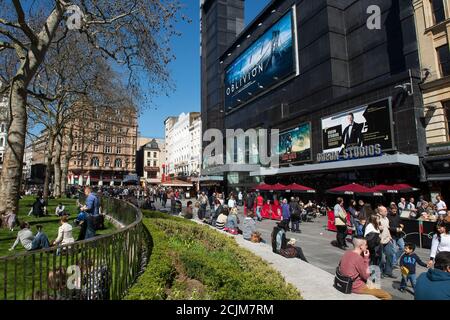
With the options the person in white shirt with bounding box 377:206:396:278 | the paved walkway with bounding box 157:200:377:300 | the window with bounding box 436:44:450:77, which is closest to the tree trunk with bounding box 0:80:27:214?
the paved walkway with bounding box 157:200:377:300

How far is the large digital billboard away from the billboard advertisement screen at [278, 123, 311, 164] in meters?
6.94

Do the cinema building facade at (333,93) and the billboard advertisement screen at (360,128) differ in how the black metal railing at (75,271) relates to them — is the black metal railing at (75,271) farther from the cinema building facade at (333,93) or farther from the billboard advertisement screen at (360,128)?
the billboard advertisement screen at (360,128)

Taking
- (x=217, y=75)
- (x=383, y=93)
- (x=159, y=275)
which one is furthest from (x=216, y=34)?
(x=159, y=275)

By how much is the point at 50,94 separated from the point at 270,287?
A: 30280 millimetres

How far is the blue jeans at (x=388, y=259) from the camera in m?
8.78

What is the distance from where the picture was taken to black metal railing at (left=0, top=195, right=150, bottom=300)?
12.7 feet

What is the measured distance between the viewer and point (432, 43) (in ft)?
63.6

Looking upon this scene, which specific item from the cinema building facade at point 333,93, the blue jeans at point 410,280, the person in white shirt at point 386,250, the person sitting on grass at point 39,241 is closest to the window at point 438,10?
the cinema building facade at point 333,93

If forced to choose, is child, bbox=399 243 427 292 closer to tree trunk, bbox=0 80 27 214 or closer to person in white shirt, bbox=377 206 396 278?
person in white shirt, bbox=377 206 396 278

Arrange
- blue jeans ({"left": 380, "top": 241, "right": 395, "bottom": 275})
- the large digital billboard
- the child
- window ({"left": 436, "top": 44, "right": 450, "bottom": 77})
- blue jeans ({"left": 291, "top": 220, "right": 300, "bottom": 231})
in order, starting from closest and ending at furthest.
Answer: the child < blue jeans ({"left": 380, "top": 241, "right": 395, "bottom": 275}) < blue jeans ({"left": 291, "top": 220, "right": 300, "bottom": 231}) < window ({"left": 436, "top": 44, "right": 450, "bottom": 77}) < the large digital billboard

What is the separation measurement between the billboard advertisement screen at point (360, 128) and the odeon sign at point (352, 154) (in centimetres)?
28

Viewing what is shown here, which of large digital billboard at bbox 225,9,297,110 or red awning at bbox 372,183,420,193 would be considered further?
large digital billboard at bbox 225,9,297,110

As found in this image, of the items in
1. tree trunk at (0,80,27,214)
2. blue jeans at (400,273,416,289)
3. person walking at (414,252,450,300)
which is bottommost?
blue jeans at (400,273,416,289)

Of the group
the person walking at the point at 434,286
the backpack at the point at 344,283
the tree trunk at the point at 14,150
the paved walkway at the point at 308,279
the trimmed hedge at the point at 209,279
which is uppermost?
the tree trunk at the point at 14,150
